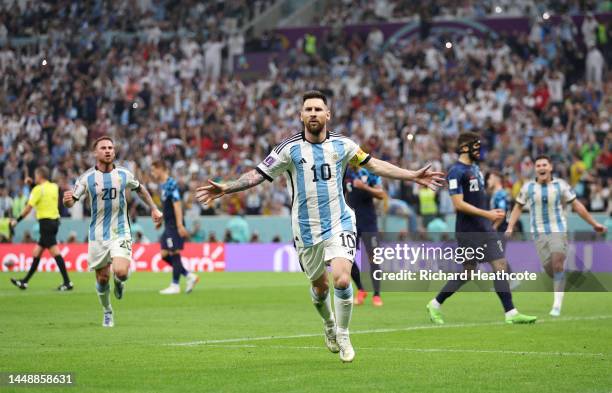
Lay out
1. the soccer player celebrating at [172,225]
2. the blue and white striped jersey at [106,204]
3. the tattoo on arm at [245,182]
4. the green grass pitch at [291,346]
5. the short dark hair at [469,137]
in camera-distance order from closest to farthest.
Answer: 1. the green grass pitch at [291,346]
2. the tattoo on arm at [245,182]
3. the blue and white striped jersey at [106,204]
4. the short dark hair at [469,137]
5. the soccer player celebrating at [172,225]

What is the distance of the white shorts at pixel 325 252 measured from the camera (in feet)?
36.6

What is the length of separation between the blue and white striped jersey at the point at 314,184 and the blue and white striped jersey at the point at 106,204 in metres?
4.48

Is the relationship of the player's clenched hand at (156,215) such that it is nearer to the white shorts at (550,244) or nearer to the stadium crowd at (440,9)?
the white shorts at (550,244)

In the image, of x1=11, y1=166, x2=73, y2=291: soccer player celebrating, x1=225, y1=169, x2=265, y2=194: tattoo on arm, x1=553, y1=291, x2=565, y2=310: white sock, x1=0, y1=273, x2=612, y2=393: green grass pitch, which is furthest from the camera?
x1=11, y1=166, x2=73, y2=291: soccer player celebrating

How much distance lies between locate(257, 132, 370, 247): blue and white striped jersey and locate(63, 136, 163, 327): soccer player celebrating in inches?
174

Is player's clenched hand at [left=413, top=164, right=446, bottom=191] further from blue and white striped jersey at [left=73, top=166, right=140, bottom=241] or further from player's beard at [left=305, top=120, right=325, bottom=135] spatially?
blue and white striped jersey at [left=73, top=166, right=140, bottom=241]

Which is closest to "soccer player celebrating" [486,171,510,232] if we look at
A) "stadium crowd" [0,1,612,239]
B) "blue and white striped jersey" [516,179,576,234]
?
"blue and white striped jersey" [516,179,576,234]

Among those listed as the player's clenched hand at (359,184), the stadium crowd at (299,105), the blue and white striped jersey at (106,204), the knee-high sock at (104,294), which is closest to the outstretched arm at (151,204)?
the blue and white striped jersey at (106,204)

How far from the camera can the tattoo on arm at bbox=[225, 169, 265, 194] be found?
1102 cm

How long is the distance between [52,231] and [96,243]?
831 centimetres

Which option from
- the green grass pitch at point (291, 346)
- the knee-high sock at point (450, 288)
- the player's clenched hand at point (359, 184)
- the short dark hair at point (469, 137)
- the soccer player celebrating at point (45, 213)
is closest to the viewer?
the green grass pitch at point (291, 346)

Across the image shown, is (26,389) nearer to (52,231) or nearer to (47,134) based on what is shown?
(52,231)

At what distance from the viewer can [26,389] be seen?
30.4 ft

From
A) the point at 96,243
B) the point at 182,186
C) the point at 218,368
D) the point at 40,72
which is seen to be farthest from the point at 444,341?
the point at 40,72
